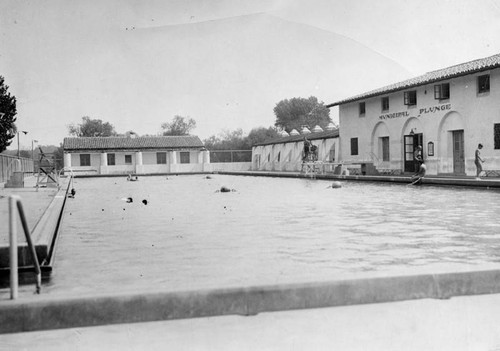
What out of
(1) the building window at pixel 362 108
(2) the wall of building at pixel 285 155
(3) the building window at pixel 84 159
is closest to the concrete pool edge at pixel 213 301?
(1) the building window at pixel 362 108

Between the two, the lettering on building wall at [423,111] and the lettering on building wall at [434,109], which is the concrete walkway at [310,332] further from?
the lettering on building wall at [423,111]

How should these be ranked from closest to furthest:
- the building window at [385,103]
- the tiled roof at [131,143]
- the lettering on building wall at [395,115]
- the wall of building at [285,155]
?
the lettering on building wall at [395,115] < the building window at [385,103] < the wall of building at [285,155] < the tiled roof at [131,143]

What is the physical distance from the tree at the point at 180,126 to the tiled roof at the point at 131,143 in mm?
35920

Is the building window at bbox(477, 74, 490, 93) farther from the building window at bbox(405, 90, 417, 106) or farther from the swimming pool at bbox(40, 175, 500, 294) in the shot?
the swimming pool at bbox(40, 175, 500, 294)

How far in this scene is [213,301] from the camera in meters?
3.80

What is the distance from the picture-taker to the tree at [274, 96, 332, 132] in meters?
79.2

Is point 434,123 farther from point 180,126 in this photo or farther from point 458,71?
point 180,126

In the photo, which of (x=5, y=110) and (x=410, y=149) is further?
(x=5, y=110)

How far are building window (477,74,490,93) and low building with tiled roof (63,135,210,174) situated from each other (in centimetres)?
3289

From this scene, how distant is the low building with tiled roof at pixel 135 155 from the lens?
51.1m

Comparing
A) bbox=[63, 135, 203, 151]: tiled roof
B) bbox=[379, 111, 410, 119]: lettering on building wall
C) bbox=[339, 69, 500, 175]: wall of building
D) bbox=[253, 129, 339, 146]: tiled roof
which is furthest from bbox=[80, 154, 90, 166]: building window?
bbox=[379, 111, 410, 119]: lettering on building wall

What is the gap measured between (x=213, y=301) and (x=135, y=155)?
50.0m

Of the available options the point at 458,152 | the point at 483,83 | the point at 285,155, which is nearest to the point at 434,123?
the point at 458,152

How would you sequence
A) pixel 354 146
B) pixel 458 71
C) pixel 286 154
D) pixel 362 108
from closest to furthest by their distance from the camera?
pixel 458 71
pixel 362 108
pixel 354 146
pixel 286 154
